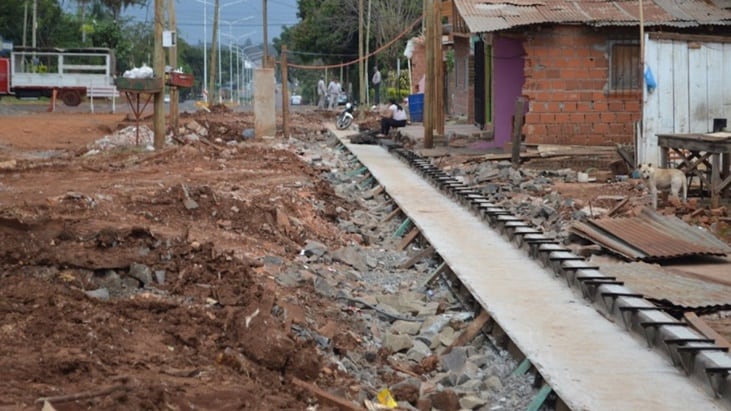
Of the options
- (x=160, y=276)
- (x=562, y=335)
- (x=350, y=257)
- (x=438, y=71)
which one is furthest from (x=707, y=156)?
(x=438, y=71)

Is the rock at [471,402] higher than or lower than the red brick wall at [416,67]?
lower

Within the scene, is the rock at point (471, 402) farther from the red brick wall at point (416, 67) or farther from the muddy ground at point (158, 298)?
the red brick wall at point (416, 67)

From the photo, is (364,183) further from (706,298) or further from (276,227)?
(706,298)

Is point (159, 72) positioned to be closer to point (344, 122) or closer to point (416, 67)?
point (344, 122)

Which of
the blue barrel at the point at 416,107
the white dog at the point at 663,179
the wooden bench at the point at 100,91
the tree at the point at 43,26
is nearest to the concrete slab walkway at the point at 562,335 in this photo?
the white dog at the point at 663,179

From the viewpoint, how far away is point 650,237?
12242mm

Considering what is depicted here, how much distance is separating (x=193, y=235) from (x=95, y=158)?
11693 millimetres

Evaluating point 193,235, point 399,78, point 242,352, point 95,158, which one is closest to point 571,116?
point 95,158

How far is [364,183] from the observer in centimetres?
2173

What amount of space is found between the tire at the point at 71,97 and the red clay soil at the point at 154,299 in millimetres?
32909

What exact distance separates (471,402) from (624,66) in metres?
16.5

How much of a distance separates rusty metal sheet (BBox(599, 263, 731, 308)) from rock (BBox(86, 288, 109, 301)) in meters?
4.12

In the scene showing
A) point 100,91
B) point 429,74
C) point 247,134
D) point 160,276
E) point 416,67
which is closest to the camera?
point 160,276

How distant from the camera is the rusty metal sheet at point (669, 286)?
956 cm
